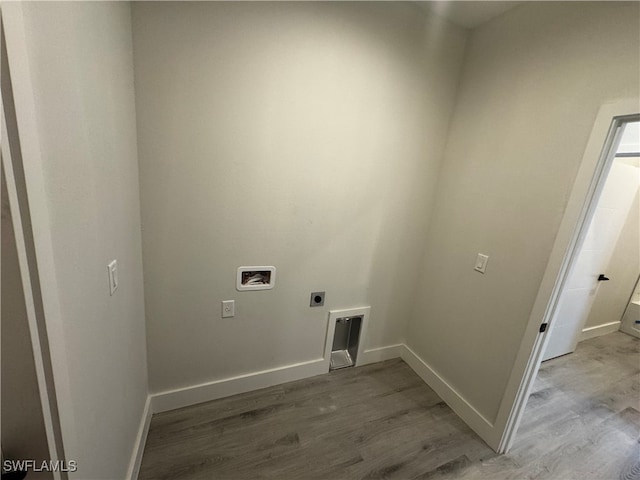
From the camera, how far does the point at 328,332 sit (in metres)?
1.96

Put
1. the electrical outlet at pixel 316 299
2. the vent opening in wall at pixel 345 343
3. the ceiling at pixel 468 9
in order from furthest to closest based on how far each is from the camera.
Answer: the vent opening in wall at pixel 345 343, the electrical outlet at pixel 316 299, the ceiling at pixel 468 9

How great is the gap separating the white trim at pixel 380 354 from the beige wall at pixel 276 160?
489 millimetres

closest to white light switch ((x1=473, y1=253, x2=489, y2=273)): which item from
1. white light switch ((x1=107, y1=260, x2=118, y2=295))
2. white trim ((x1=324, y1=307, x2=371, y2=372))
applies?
white trim ((x1=324, y1=307, x2=371, y2=372))

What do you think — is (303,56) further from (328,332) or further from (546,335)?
(546,335)

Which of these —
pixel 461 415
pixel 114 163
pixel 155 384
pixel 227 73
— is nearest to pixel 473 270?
pixel 461 415

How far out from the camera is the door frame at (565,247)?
1.14m

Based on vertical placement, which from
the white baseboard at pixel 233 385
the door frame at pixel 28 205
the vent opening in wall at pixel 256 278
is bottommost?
the white baseboard at pixel 233 385

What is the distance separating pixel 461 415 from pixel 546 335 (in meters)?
0.86

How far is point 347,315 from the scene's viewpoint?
1.98m

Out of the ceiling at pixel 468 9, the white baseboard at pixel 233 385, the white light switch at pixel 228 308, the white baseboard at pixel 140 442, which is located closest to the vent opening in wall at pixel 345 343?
the white baseboard at pixel 233 385

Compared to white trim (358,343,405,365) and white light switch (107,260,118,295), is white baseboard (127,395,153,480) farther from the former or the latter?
white trim (358,343,405,365)

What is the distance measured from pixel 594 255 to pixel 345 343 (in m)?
2.60

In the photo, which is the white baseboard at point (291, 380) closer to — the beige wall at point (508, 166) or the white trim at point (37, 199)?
the beige wall at point (508, 166)

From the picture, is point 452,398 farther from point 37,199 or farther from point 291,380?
point 37,199
